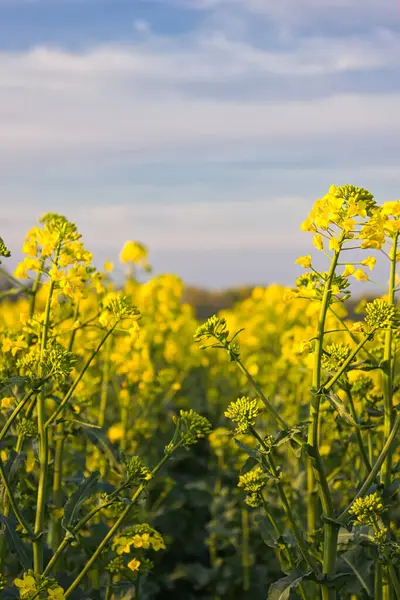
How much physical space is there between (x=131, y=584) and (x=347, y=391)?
1.39 m

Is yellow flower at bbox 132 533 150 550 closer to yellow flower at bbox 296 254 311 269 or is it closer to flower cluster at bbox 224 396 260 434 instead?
flower cluster at bbox 224 396 260 434

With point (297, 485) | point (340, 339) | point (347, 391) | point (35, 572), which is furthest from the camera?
point (340, 339)

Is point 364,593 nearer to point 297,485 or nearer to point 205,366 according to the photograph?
point 297,485

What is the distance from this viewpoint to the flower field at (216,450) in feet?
10.6

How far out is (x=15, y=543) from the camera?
3.39 meters

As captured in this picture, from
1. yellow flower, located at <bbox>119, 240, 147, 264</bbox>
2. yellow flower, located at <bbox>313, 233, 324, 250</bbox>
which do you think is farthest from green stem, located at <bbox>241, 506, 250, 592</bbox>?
yellow flower, located at <bbox>313, 233, 324, 250</bbox>

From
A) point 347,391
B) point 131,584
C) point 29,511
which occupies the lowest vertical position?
point 131,584

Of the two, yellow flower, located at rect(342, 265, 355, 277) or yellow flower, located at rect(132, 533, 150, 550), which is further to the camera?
yellow flower, located at rect(132, 533, 150, 550)

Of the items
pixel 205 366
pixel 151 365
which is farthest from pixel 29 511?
pixel 205 366

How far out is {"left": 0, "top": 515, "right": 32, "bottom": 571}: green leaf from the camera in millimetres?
3375

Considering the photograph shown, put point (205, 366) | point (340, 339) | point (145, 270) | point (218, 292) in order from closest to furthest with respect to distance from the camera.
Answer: point (340, 339)
point (145, 270)
point (205, 366)
point (218, 292)

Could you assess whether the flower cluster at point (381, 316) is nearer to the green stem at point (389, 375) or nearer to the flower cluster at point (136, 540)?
the green stem at point (389, 375)

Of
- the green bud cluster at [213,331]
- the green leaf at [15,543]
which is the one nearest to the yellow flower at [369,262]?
the green bud cluster at [213,331]

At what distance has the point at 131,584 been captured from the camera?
3.94 m
